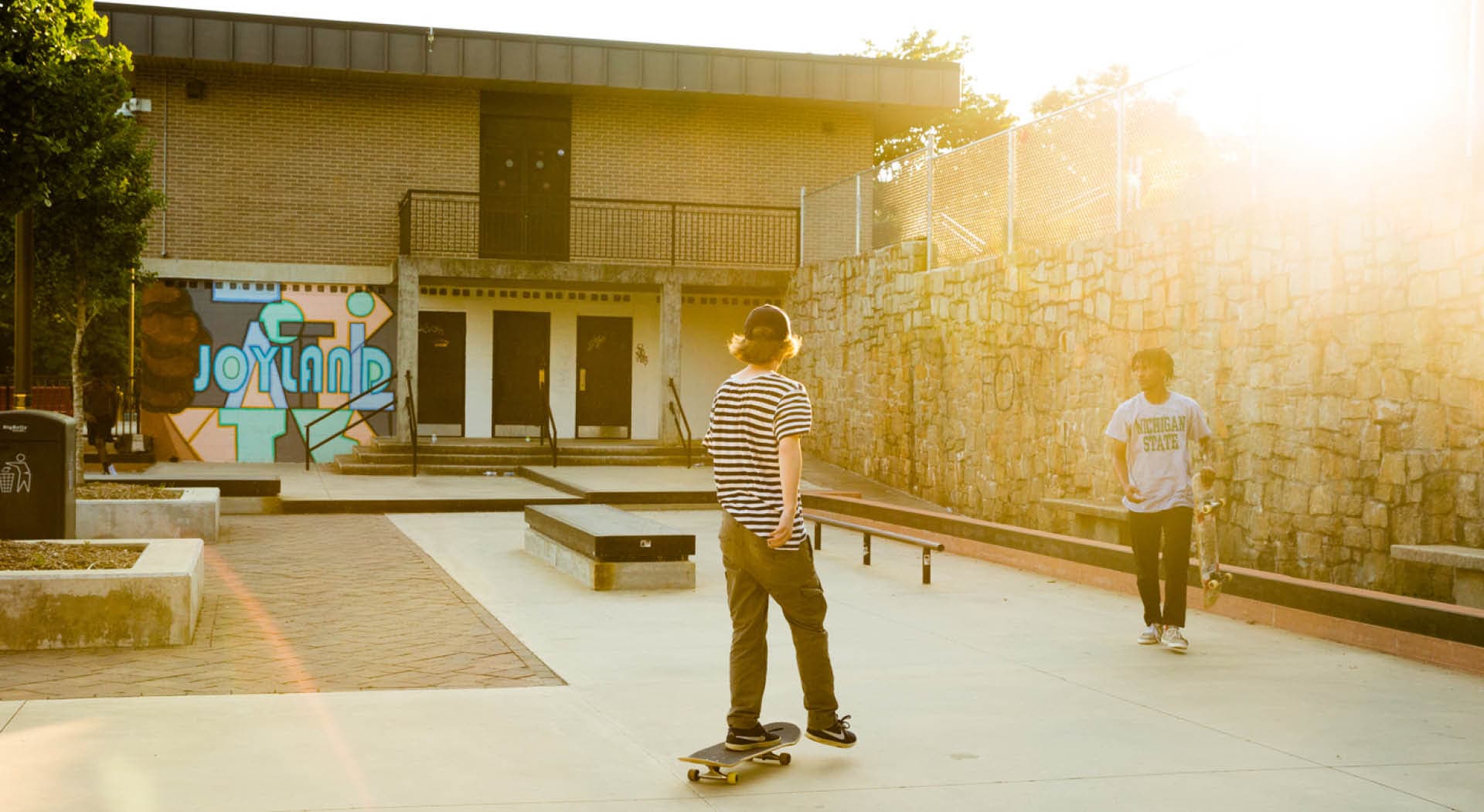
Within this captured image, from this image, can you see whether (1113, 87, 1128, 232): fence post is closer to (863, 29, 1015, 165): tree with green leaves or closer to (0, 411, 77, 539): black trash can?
(0, 411, 77, 539): black trash can

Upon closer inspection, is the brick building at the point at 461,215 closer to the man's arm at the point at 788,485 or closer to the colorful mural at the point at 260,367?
the colorful mural at the point at 260,367

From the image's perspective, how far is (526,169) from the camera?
2584 cm

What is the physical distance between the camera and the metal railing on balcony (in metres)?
25.0

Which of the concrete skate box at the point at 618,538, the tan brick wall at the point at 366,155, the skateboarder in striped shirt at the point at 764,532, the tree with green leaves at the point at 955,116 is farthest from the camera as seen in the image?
the tree with green leaves at the point at 955,116

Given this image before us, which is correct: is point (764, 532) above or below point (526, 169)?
below

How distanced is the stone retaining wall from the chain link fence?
0.89 ft

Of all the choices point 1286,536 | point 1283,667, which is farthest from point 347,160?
point 1283,667

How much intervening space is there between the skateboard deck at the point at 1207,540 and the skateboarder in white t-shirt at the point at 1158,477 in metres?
0.15

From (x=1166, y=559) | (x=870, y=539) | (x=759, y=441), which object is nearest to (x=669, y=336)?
(x=870, y=539)

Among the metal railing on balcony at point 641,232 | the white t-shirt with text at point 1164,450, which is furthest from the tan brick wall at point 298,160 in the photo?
the white t-shirt with text at point 1164,450

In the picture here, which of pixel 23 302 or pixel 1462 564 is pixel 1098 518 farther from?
pixel 23 302

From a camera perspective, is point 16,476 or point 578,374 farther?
point 578,374

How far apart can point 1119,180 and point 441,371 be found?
1504 centimetres

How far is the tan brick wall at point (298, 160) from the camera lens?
2423 centimetres
